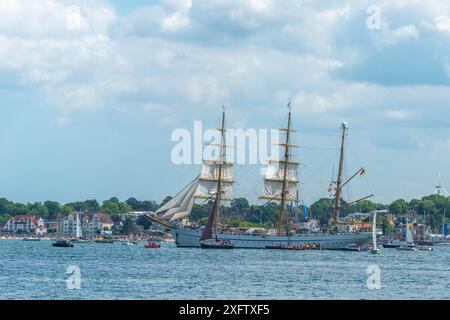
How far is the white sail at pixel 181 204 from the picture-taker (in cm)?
14350

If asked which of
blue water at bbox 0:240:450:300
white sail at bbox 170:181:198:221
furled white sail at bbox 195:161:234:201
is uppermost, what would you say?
furled white sail at bbox 195:161:234:201

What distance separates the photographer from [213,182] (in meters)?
146

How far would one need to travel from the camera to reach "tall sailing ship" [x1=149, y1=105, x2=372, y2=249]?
14362 centimetres

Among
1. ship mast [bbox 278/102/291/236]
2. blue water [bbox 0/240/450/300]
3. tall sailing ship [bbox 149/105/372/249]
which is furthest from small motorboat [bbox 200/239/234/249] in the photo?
blue water [bbox 0/240/450/300]

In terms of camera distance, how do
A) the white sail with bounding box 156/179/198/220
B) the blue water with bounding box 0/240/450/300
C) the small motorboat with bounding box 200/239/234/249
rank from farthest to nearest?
the white sail with bounding box 156/179/198/220 → the small motorboat with bounding box 200/239/234/249 → the blue water with bounding box 0/240/450/300

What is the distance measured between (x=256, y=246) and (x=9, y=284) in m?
84.3

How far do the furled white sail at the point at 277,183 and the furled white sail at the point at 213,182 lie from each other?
19.2ft

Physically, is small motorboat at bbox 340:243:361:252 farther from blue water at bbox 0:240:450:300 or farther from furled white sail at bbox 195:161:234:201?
blue water at bbox 0:240:450:300

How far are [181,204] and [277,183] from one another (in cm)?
1588

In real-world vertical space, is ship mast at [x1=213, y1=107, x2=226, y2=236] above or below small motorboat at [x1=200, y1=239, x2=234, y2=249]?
above

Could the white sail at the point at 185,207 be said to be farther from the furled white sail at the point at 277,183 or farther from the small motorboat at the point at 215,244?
the furled white sail at the point at 277,183

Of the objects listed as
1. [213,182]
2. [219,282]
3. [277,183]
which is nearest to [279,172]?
[277,183]

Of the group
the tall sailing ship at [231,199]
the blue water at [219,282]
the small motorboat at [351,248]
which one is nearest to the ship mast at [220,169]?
the tall sailing ship at [231,199]
